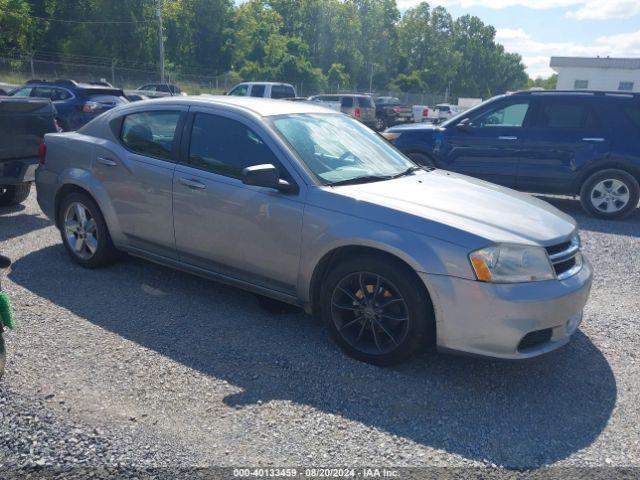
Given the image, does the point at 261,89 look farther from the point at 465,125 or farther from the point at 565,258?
the point at 565,258

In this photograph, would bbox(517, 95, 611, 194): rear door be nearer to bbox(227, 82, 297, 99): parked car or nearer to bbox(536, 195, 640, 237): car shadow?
bbox(536, 195, 640, 237): car shadow

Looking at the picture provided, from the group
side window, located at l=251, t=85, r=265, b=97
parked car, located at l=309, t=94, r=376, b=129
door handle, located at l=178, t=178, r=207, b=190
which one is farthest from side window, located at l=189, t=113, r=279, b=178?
parked car, located at l=309, t=94, r=376, b=129

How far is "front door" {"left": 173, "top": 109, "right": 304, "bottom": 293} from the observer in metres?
3.97

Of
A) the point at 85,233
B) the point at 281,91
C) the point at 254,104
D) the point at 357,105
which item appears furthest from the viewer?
the point at 357,105

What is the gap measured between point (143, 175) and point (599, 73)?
42672 millimetres

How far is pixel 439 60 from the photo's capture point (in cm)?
9219

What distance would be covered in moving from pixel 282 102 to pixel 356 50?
2882 inches

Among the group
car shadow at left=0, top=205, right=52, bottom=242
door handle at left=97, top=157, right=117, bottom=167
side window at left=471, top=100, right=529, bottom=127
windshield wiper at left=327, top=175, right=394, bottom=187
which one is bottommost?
car shadow at left=0, top=205, right=52, bottom=242

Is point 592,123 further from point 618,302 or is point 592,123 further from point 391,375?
point 391,375

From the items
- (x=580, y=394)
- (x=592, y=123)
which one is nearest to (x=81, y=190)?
(x=580, y=394)

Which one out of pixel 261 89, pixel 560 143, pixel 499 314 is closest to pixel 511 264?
pixel 499 314

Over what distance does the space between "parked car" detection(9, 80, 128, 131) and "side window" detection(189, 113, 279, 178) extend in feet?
34.4

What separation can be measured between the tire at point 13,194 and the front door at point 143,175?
130 inches

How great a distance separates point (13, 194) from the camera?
7.70 meters
